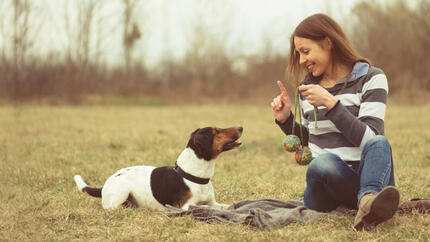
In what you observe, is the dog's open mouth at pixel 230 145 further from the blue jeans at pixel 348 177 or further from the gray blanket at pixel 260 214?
the blue jeans at pixel 348 177

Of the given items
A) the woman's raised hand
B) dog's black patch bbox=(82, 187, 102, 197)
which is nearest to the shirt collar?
the woman's raised hand

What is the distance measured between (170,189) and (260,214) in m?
0.98

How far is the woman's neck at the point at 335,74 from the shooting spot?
11.9ft

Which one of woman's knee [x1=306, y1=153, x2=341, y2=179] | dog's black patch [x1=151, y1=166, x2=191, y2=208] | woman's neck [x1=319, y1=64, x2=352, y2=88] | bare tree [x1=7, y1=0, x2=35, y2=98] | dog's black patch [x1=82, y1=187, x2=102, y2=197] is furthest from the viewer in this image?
bare tree [x1=7, y1=0, x2=35, y2=98]

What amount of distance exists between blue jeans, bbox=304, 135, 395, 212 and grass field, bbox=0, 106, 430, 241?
0.64 ft

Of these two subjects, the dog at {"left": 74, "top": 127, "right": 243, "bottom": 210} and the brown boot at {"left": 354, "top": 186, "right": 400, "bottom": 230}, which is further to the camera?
the dog at {"left": 74, "top": 127, "right": 243, "bottom": 210}

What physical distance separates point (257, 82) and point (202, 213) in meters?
25.0

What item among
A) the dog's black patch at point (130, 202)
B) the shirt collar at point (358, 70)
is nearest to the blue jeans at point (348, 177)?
the shirt collar at point (358, 70)

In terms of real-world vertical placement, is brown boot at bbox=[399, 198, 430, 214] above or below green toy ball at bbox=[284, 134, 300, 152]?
below

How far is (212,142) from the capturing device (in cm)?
415

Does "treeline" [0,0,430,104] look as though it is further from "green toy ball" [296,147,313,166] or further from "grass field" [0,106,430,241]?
"green toy ball" [296,147,313,166]

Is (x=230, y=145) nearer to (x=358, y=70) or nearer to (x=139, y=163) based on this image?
(x=358, y=70)

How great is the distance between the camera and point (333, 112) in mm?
3178

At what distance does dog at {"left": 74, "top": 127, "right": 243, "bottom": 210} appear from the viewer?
411cm
